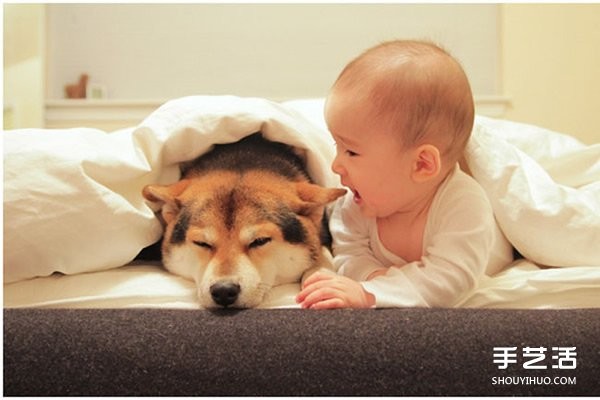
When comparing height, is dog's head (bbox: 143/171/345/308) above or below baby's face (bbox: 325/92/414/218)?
below

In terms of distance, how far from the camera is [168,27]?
2930mm

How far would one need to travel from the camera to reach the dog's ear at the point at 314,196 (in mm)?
1224

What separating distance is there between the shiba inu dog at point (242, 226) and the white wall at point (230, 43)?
1.66m

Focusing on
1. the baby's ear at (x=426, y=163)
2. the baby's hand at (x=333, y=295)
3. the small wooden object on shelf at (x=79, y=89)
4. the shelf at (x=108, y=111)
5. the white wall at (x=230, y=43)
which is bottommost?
the baby's hand at (x=333, y=295)

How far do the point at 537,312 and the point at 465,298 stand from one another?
165mm

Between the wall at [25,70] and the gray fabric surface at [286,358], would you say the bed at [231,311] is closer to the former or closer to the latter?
the gray fabric surface at [286,358]

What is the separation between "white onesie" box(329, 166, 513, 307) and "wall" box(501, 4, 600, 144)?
5.91ft

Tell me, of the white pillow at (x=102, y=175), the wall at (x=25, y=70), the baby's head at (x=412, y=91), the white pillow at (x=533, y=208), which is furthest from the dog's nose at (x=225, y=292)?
the wall at (x=25, y=70)

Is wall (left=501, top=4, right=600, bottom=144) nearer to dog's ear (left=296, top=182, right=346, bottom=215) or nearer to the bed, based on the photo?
the bed

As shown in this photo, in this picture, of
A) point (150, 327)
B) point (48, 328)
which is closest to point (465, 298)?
point (150, 327)

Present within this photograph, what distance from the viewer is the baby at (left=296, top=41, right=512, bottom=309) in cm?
104

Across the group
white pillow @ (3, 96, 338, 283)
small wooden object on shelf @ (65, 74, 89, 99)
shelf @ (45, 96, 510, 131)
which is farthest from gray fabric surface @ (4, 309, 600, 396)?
small wooden object on shelf @ (65, 74, 89, 99)

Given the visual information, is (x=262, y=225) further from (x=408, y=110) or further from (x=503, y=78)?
(x=503, y=78)

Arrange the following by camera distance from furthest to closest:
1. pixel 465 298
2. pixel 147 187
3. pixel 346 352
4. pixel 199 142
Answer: pixel 199 142 → pixel 147 187 → pixel 465 298 → pixel 346 352
